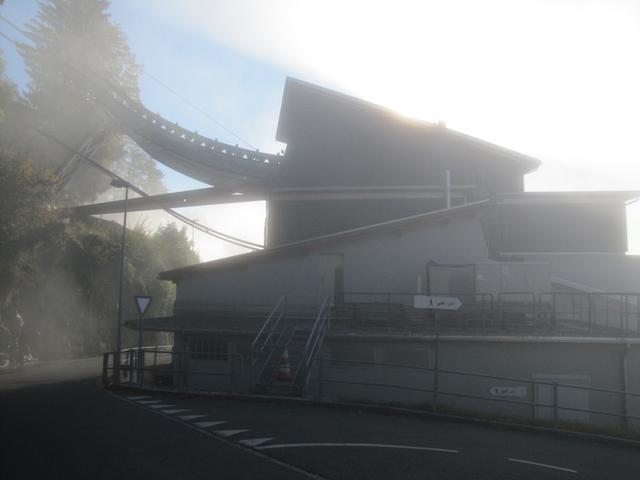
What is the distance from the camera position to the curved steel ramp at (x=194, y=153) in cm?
3662

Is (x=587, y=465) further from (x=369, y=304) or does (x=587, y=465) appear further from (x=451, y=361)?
(x=369, y=304)

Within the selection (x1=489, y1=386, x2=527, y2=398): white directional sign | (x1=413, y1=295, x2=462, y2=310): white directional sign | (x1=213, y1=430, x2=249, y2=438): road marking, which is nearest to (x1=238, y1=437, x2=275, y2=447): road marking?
(x1=213, y1=430, x2=249, y2=438): road marking

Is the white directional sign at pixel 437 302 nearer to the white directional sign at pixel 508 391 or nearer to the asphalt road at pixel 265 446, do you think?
the asphalt road at pixel 265 446

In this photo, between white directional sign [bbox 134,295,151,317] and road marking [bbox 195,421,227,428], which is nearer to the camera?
road marking [bbox 195,421,227,428]

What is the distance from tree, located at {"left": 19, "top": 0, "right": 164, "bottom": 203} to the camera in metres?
42.5

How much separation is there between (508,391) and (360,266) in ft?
24.6

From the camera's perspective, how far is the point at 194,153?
36938 millimetres

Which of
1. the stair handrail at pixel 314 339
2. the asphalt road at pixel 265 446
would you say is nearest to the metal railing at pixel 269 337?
the stair handrail at pixel 314 339

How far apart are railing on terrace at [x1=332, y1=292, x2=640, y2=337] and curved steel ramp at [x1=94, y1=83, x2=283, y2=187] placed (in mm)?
12967

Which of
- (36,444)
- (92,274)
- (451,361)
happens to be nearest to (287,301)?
(451,361)

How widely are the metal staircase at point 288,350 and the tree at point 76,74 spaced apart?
23266 mm

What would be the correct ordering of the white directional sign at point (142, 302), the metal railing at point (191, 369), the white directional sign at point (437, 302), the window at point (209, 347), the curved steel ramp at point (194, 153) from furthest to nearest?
the curved steel ramp at point (194, 153), the window at point (209, 347), the white directional sign at point (142, 302), the metal railing at point (191, 369), the white directional sign at point (437, 302)

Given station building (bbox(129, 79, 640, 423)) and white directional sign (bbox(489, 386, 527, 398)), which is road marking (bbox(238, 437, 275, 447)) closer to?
station building (bbox(129, 79, 640, 423))

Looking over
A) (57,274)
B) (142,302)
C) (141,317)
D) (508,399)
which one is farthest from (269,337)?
(57,274)
